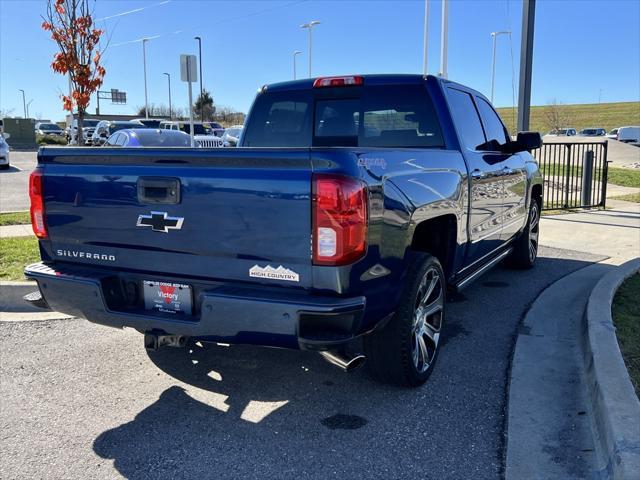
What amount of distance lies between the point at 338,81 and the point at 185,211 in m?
2.20

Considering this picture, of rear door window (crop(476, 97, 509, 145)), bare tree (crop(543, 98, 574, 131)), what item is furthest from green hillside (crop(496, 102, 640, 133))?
rear door window (crop(476, 97, 509, 145))

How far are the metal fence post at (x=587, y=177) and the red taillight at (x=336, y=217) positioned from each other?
1086cm

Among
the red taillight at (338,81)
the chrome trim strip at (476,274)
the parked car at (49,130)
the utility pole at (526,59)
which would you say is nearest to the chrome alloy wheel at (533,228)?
the chrome trim strip at (476,274)

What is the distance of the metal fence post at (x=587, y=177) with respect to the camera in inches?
486

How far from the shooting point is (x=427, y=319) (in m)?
4.04

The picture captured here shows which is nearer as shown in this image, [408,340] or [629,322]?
[408,340]

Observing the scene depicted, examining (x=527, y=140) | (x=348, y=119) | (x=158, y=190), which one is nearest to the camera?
(x=158, y=190)

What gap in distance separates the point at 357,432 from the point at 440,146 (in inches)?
89.9

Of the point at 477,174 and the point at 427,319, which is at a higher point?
the point at 477,174

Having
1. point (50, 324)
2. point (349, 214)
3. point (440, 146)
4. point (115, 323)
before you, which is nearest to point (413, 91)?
point (440, 146)

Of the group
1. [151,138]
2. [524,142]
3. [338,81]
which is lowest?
[524,142]

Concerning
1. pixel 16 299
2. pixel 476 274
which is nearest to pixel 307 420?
pixel 476 274

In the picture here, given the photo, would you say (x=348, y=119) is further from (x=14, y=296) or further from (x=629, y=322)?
(x=14, y=296)

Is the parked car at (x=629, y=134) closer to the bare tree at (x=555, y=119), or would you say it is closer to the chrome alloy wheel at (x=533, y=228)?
the bare tree at (x=555, y=119)
